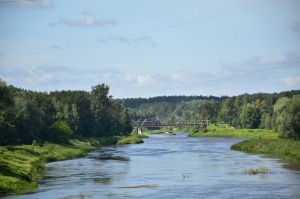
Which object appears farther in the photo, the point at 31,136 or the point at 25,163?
the point at 31,136

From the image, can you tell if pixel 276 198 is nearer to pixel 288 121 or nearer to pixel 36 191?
pixel 36 191

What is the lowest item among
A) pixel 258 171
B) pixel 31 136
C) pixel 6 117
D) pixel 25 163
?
pixel 258 171

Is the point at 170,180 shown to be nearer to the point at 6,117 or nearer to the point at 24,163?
the point at 24,163

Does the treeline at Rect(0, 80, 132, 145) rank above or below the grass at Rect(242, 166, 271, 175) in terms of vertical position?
above

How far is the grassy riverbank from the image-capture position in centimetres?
6694

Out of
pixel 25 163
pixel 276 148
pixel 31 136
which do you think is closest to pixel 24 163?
pixel 25 163

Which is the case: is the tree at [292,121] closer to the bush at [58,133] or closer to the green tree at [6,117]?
the bush at [58,133]

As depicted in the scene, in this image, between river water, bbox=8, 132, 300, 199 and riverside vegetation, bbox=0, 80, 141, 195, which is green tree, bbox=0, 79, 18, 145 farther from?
river water, bbox=8, 132, 300, 199

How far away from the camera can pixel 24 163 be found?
8888cm

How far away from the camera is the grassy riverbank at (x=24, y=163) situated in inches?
2635

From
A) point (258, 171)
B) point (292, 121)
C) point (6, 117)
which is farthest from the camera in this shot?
point (292, 121)

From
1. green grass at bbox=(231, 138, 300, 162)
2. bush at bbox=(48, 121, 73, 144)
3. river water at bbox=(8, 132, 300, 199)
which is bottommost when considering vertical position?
river water at bbox=(8, 132, 300, 199)

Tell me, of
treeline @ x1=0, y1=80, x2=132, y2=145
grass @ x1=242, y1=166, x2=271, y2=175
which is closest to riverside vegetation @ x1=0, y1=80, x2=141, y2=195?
treeline @ x1=0, y1=80, x2=132, y2=145

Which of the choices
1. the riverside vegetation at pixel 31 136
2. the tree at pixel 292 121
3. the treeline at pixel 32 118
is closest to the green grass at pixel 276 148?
the tree at pixel 292 121
